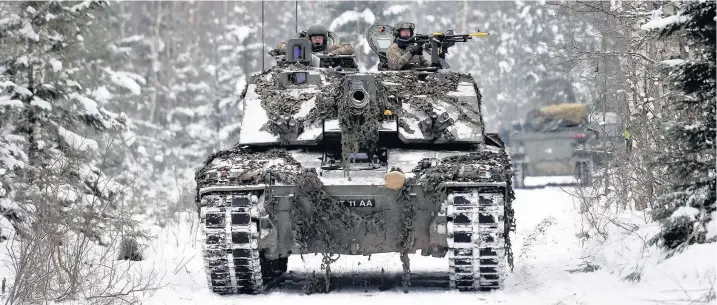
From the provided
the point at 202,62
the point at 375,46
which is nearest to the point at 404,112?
the point at 375,46

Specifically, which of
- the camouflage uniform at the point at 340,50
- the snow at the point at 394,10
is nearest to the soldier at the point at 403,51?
the camouflage uniform at the point at 340,50

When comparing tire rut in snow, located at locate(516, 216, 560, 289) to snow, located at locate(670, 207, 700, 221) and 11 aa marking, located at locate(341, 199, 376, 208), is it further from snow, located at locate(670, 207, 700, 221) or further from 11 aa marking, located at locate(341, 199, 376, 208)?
snow, located at locate(670, 207, 700, 221)

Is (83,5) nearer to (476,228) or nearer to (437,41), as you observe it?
(437,41)

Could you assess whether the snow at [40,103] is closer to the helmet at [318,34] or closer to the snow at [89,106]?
the snow at [89,106]

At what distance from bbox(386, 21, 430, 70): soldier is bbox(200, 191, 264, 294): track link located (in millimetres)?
3401

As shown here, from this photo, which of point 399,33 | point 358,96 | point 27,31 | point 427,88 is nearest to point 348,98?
point 358,96

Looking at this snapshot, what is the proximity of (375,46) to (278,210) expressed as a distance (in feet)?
15.6

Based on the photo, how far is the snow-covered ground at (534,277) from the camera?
9.18 metres

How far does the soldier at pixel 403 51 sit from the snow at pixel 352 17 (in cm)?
2603

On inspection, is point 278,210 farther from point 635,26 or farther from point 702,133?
point 635,26

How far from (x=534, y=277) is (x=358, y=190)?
7.95 ft

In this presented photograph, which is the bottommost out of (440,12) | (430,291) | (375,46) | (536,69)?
(430,291)

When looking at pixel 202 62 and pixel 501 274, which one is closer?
pixel 501 274

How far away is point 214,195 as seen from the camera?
10969 millimetres
